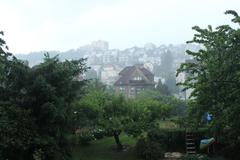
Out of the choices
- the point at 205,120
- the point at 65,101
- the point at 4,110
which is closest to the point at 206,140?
the point at 205,120

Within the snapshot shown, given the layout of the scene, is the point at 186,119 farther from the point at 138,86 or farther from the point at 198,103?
the point at 138,86

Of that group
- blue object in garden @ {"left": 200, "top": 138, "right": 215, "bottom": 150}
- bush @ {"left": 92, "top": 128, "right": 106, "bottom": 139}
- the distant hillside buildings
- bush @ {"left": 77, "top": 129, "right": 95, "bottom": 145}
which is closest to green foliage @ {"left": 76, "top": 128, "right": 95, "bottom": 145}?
bush @ {"left": 77, "top": 129, "right": 95, "bottom": 145}

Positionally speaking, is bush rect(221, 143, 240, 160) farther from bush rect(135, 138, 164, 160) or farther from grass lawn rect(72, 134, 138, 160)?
grass lawn rect(72, 134, 138, 160)

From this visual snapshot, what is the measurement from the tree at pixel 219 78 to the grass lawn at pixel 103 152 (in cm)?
942

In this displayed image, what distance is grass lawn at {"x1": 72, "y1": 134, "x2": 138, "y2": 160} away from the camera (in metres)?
25.5

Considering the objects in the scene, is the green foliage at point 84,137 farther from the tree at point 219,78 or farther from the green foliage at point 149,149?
the tree at point 219,78

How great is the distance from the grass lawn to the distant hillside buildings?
54.6 metres

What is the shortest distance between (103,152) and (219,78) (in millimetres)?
13870

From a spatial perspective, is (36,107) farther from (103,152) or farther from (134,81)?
(134,81)

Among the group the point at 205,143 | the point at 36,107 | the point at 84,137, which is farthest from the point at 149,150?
the point at 36,107

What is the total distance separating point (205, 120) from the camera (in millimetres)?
18500

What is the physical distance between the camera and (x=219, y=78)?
15.2m

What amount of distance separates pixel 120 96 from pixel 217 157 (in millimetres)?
7299

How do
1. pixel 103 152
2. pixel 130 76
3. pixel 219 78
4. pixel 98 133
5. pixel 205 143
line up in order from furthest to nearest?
pixel 130 76
pixel 98 133
pixel 103 152
pixel 205 143
pixel 219 78
